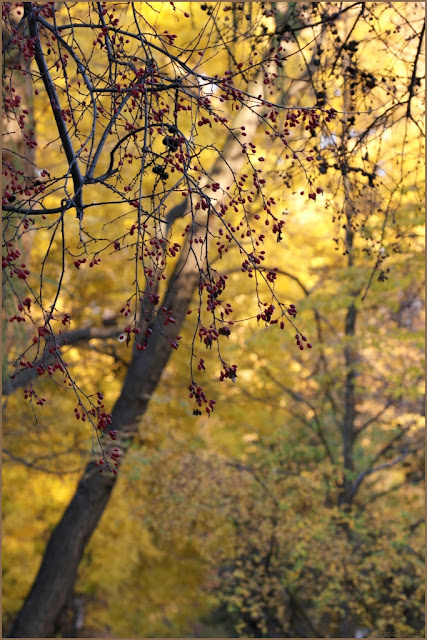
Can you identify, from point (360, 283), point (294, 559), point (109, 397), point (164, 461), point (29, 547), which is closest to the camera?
point (360, 283)

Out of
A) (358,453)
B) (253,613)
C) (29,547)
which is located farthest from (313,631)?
(29,547)

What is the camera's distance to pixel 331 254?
10.4m

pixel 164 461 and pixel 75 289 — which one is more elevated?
pixel 75 289

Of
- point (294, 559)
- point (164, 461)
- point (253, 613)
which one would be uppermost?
point (164, 461)

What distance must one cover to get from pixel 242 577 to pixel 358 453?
Answer: 258 centimetres

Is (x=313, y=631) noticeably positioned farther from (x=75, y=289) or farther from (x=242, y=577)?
Answer: (x=75, y=289)

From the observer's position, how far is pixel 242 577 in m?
8.80

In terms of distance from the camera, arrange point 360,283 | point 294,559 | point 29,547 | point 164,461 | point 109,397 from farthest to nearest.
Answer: point 109,397 → point 29,547 → point 164,461 → point 294,559 → point 360,283

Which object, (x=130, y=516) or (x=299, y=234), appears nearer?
(x=130, y=516)

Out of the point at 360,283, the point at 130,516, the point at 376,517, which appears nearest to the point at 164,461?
the point at 130,516

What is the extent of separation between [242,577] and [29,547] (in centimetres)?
317

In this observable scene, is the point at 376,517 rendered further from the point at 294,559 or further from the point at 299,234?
the point at 299,234

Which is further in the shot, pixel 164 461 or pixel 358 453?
pixel 358 453

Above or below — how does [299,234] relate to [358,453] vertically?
above
